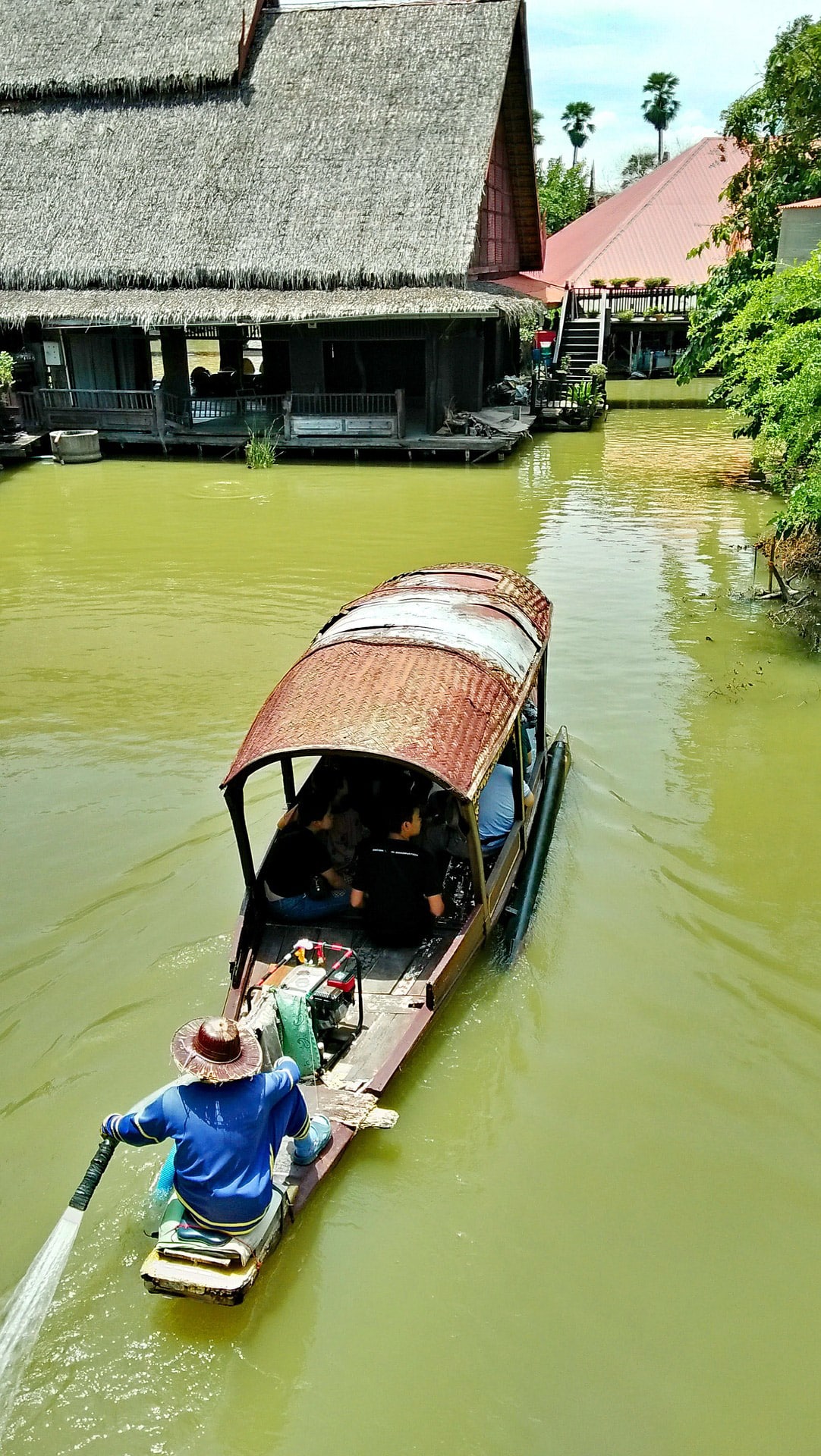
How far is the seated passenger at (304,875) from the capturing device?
6.56m

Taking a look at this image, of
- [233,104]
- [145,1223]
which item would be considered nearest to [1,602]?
[145,1223]

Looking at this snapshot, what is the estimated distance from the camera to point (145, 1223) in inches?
185

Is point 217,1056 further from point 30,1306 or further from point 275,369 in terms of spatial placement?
point 275,369

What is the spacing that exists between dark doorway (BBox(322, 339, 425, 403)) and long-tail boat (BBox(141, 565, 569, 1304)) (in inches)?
723

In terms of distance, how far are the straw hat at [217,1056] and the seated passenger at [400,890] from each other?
85.3 inches

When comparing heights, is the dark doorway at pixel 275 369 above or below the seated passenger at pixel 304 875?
above

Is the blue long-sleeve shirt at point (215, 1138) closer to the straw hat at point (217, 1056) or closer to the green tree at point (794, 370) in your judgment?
the straw hat at point (217, 1056)

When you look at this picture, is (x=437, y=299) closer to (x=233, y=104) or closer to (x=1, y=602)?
(x=233, y=104)

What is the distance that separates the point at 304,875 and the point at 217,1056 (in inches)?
108

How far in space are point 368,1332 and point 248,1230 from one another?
71cm

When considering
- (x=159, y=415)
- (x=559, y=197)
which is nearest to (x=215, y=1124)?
(x=159, y=415)

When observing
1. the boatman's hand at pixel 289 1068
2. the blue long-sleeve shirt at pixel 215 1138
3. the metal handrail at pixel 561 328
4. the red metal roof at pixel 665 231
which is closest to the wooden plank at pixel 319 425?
the metal handrail at pixel 561 328

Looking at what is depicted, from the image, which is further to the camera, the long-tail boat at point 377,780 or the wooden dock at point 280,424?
the wooden dock at point 280,424

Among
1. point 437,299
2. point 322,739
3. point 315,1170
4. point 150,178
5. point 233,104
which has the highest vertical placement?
point 233,104
